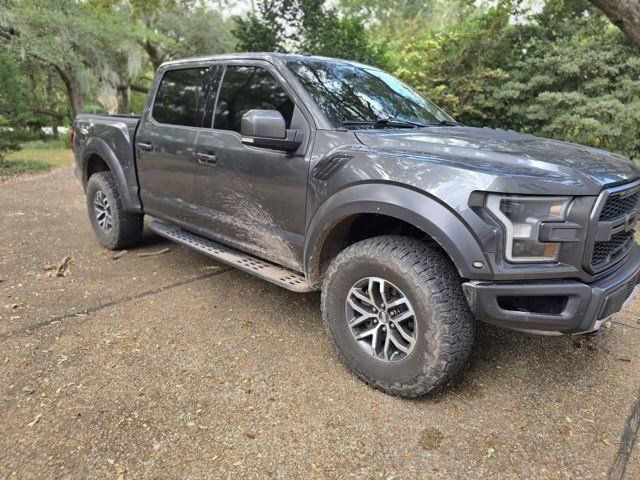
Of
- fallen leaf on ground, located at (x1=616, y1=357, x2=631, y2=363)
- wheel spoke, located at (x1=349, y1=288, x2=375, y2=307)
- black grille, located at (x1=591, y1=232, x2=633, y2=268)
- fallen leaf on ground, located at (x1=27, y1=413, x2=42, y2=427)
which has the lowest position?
fallen leaf on ground, located at (x1=616, y1=357, x2=631, y2=363)

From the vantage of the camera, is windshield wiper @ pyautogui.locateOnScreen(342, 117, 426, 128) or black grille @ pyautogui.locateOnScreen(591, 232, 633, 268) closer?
black grille @ pyautogui.locateOnScreen(591, 232, 633, 268)

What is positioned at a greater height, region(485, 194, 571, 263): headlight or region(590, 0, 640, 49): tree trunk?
region(590, 0, 640, 49): tree trunk

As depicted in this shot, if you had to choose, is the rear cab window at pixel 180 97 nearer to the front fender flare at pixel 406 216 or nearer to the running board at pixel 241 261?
the running board at pixel 241 261

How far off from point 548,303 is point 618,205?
0.62 meters

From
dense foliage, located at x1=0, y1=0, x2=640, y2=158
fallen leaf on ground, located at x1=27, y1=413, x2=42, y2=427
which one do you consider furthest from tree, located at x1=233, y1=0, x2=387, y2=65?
fallen leaf on ground, located at x1=27, y1=413, x2=42, y2=427

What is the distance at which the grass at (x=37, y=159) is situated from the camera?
11.2 metres

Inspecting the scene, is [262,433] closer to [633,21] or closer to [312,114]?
[312,114]

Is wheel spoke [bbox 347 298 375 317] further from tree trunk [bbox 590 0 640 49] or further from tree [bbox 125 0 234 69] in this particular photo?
tree [bbox 125 0 234 69]

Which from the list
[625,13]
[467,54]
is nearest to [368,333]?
[625,13]

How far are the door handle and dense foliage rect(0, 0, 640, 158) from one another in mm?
6947

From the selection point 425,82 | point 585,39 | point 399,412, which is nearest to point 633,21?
point 585,39

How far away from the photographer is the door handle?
11.1ft

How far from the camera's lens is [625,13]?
6.26 meters

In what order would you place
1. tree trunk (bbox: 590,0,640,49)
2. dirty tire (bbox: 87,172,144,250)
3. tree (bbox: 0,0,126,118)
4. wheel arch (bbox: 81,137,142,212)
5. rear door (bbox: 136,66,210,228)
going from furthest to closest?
tree (bbox: 0,0,126,118), tree trunk (bbox: 590,0,640,49), dirty tire (bbox: 87,172,144,250), wheel arch (bbox: 81,137,142,212), rear door (bbox: 136,66,210,228)
